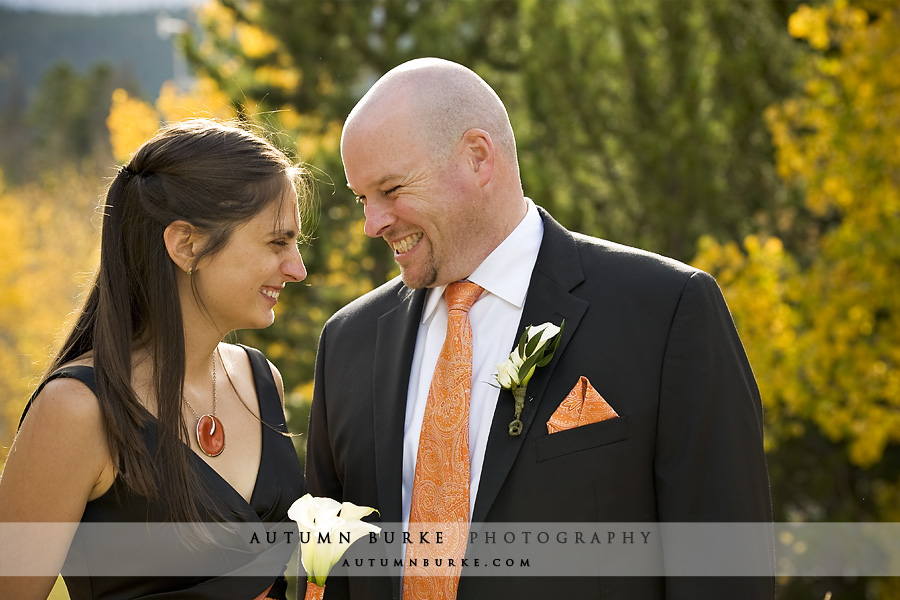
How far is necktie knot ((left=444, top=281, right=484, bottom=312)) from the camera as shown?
9.28 ft

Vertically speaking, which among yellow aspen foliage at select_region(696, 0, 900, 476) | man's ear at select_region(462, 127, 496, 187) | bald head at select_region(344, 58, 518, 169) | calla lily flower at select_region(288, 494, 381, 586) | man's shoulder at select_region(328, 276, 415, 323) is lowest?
calla lily flower at select_region(288, 494, 381, 586)

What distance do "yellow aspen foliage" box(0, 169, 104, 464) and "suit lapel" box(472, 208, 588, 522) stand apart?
18488mm

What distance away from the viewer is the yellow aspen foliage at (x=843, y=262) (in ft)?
21.0

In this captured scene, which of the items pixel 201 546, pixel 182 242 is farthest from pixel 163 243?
pixel 201 546

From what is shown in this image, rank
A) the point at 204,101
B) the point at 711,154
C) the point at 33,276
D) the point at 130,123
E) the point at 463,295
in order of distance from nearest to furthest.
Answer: the point at 463,295 → the point at 711,154 → the point at 204,101 → the point at 130,123 → the point at 33,276

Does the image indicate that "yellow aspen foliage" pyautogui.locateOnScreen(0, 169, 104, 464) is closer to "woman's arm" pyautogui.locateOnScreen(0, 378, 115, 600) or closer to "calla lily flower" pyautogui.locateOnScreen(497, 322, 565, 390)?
"woman's arm" pyautogui.locateOnScreen(0, 378, 115, 600)

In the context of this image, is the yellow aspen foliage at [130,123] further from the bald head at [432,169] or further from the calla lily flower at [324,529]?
the calla lily flower at [324,529]

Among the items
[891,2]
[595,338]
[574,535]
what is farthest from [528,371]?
A: [891,2]

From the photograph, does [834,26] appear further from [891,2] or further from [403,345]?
[403,345]

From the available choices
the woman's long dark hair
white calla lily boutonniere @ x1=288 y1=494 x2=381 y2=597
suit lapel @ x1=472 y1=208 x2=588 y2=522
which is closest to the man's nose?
the woman's long dark hair

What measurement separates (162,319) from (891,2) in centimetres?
602

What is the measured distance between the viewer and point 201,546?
101 inches

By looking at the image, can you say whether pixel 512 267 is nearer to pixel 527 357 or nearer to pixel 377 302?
pixel 527 357

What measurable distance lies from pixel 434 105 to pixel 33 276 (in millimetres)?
24820
